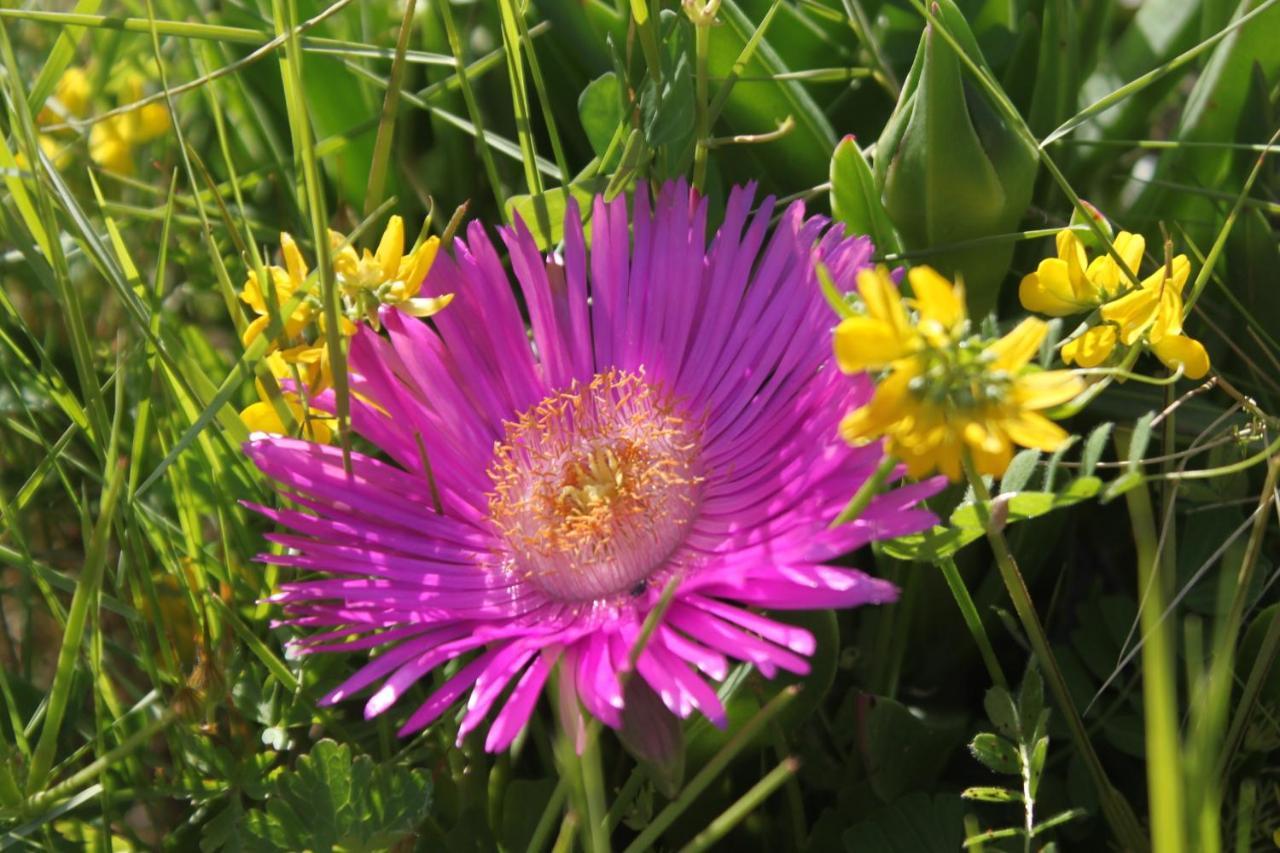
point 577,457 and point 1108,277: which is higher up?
point 1108,277

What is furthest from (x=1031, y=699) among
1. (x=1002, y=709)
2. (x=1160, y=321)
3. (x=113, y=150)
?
(x=113, y=150)

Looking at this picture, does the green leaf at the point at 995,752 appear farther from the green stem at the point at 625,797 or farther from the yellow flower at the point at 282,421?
the yellow flower at the point at 282,421

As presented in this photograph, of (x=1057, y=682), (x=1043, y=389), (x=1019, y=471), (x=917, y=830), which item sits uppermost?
(x=1043, y=389)

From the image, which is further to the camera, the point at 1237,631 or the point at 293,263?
the point at 293,263

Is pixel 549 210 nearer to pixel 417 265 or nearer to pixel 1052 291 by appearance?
pixel 417 265

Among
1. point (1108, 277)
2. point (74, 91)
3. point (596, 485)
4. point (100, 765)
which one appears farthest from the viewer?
point (74, 91)

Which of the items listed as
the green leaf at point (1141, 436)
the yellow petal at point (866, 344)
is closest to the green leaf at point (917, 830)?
the green leaf at point (1141, 436)

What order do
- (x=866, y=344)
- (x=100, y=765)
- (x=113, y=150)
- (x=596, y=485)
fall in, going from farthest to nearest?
(x=113, y=150) → (x=596, y=485) → (x=100, y=765) → (x=866, y=344)
